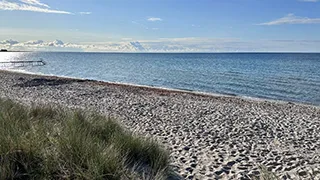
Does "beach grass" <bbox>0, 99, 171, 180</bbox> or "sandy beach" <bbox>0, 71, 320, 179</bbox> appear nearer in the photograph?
"beach grass" <bbox>0, 99, 171, 180</bbox>

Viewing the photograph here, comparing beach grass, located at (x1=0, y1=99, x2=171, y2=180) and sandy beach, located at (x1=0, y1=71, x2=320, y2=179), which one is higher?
beach grass, located at (x1=0, y1=99, x2=171, y2=180)

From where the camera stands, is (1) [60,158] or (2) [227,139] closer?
(1) [60,158]

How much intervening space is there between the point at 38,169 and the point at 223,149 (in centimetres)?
491

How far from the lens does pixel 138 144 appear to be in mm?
5793

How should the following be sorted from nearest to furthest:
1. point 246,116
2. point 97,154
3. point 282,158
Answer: point 97,154 < point 282,158 < point 246,116

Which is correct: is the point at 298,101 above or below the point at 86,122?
below

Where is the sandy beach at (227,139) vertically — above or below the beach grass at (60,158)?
below

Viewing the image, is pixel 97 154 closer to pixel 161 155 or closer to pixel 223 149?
pixel 161 155

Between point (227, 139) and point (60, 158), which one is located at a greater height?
point (60, 158)

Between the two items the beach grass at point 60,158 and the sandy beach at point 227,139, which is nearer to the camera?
the beach grass at point 60,158

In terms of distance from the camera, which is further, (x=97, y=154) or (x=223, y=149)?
(x=223, y=149)

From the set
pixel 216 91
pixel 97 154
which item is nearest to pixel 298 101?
pixel 216 91

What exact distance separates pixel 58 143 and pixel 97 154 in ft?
2.27

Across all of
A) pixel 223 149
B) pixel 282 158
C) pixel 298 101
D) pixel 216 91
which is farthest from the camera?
pixel 216 91
